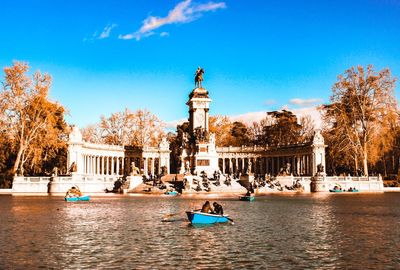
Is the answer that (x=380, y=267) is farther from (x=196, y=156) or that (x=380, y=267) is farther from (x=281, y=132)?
(x=281, y=132)

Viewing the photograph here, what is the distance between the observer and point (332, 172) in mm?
100062

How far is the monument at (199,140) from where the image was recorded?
262 feet

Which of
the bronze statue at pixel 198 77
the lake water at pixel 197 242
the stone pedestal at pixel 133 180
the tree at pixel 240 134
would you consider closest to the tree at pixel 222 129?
the tree at pixel 240 134

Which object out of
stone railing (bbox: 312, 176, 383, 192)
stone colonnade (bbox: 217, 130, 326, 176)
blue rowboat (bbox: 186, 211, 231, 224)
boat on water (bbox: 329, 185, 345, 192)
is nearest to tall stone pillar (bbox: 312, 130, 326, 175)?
stone colonnade (bbox: 217, 130, 326, 176)

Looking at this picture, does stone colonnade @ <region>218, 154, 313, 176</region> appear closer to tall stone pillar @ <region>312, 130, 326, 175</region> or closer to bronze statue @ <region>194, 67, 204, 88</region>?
tall stone pillar @ <region>312, 130, 326, 175</region>

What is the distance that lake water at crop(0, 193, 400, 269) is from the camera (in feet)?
53.4

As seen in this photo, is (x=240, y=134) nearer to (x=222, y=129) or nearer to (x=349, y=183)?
(x=222, y=129)

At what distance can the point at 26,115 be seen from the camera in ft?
242

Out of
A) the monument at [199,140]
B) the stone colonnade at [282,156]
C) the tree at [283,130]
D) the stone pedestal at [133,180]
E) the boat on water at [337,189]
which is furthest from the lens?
the tree at [283,130]

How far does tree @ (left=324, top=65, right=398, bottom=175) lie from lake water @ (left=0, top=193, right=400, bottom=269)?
4781 cm

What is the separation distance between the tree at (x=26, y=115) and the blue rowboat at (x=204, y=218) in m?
50.6

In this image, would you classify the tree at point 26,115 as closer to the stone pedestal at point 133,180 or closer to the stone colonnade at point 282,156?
the stone pedestal at point 133,180

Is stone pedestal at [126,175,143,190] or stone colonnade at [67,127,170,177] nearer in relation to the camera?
stone pedestal at [126,175,143,190]

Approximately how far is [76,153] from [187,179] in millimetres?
22091
